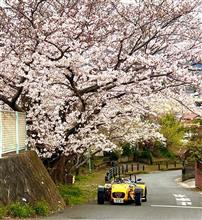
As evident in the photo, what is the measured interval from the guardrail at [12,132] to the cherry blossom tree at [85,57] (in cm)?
76

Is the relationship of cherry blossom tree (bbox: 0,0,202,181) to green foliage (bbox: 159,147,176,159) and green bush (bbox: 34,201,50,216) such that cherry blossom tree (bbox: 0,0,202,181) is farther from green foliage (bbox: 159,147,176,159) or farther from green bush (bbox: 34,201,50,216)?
green foliage (bbox: 159,147,176,159)

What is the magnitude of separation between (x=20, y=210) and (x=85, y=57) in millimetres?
5232

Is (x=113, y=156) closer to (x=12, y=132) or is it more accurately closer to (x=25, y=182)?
(x=12, y=132)

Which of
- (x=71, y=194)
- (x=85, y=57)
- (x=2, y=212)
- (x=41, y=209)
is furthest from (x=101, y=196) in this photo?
(x=2, y=212)

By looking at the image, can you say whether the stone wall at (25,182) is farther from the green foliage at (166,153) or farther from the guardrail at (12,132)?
the green foliage at (166,153)

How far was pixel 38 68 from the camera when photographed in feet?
46.4

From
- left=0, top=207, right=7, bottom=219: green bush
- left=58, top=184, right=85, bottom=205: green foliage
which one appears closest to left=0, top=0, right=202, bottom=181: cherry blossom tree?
left=58, top=184, right=85, bottom=205: green foliage

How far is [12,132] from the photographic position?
47.5ft

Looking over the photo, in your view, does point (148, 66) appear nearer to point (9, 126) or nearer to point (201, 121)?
point (9, 126)

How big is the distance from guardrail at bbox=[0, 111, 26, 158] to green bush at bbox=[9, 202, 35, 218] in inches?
57.1

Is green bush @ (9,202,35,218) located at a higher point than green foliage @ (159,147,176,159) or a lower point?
lower

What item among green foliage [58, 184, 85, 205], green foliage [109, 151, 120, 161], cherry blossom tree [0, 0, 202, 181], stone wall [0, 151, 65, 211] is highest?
cherry blossom tree [0, 0, 202, 181]

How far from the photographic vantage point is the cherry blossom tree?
45.9ft

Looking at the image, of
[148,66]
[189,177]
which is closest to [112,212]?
[148,66]
